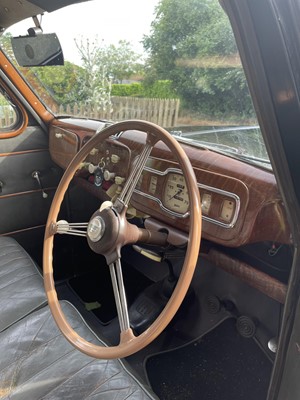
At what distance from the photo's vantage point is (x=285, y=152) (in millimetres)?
758

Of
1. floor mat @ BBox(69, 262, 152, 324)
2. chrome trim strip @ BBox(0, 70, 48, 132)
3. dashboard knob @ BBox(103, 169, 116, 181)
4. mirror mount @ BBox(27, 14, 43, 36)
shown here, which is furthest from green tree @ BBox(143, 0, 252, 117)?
floor mat @ BBox(69, 262, 152, 324)

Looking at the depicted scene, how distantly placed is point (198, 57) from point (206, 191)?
462 millimetres

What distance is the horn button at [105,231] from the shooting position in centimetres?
104

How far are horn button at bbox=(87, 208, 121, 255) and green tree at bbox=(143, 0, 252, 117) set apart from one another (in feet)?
1.70

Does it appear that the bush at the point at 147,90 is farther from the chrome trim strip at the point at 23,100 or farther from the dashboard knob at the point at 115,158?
the chrome trim strip at the point at 23,100

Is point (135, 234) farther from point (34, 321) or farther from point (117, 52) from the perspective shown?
point (117, 52)

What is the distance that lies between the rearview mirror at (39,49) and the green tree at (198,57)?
1.63 ft

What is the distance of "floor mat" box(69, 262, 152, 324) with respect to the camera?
6.98ft

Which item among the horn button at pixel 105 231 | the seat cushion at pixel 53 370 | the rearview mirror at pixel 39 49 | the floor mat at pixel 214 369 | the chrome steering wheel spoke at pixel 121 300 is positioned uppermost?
the rearview mirror at pixel 39 49

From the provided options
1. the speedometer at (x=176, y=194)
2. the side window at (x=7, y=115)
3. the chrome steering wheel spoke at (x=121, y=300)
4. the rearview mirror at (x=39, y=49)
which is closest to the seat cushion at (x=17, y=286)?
the chrome steering wheel spoke at (x=121, y=300)

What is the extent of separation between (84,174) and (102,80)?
1.83ft

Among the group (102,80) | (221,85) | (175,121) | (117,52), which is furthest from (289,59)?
(102,80)

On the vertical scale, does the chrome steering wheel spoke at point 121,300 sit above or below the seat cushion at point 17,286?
above

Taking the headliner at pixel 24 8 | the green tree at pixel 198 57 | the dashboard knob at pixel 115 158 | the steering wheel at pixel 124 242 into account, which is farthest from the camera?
the dashboard knob at pixel 115 158
